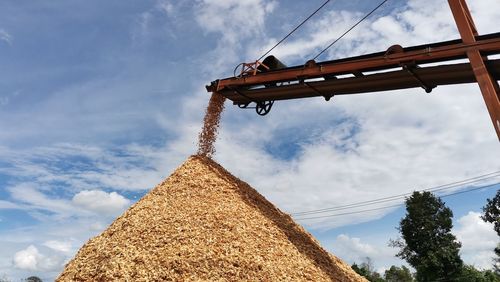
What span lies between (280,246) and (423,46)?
6.44 metres

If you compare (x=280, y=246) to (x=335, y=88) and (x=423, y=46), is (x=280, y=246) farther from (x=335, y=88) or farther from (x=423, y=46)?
(x=423, y=46)

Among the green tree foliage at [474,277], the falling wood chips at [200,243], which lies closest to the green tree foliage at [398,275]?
the green tree foliage at [474,277]

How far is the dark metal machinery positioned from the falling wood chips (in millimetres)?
3529

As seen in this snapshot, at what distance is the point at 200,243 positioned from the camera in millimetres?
10508

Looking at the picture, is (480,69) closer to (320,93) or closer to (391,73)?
(391,73)

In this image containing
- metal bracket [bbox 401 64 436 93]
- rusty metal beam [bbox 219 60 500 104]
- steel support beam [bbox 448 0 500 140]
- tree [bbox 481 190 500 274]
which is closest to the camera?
steel support beam [bbox 448 0 500 140]

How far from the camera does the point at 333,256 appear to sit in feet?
47.4

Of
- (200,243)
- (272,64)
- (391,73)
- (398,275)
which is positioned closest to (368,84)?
(391,73)

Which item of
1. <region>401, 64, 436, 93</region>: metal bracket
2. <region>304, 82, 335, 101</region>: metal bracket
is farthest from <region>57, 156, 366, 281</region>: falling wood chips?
<region>401, 64, 436, 93</region>: metal bracket

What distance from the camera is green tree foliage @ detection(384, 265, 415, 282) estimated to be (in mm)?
67000

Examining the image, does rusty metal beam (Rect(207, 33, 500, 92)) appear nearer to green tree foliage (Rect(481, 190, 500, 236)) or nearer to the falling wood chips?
the falling wood chips

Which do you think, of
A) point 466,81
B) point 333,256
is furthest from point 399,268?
point 466,81

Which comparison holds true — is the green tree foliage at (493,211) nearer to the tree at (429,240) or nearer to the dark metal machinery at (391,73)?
the tree at (429,240)

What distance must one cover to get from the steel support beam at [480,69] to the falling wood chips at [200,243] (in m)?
5.76
